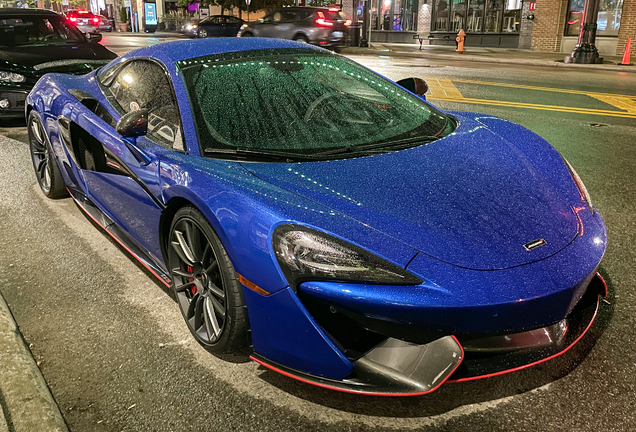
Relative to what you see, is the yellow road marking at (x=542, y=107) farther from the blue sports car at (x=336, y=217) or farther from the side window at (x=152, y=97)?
the side window at (x=152, y=97)

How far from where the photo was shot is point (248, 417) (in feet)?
7.50

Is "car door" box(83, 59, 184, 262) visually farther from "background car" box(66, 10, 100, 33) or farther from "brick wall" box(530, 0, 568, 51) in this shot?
"background car" box(66, 10, 100, 33)

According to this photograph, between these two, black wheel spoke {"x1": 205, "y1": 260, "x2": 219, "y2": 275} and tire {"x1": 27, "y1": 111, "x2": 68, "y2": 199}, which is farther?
tire {"x1": 27, "y1": 111, "x2": 68, "y2": 199}

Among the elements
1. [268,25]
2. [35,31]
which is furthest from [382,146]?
[268,25]

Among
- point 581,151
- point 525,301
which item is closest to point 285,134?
point 525,301

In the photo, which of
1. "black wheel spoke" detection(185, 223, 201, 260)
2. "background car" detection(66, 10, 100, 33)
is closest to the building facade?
"background car" detection(66, 10, 100, 33)

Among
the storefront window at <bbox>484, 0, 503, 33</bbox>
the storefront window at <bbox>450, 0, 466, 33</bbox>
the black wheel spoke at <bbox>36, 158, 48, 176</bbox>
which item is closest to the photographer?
the black wheel spoke at <bbox>36, 158, 48, 176</bbox>

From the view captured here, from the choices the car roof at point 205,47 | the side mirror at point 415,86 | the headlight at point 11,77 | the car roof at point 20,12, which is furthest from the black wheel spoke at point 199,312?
the car roof at point 20,12

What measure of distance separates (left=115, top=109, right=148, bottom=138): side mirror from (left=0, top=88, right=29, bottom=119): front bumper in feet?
16.6

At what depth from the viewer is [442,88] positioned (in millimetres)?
11305

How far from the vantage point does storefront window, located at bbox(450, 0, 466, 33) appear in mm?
27359

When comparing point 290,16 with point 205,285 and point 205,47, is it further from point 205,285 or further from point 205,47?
point 205,285

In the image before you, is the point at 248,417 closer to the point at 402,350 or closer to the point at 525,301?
the point at 402,350

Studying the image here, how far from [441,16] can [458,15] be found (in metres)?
0.88
